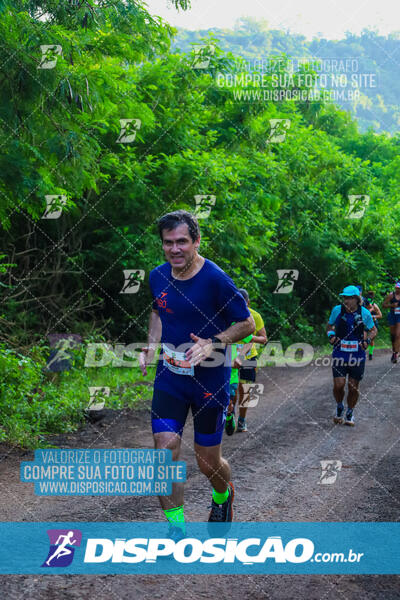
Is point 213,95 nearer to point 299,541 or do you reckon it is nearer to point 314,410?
point 314,410

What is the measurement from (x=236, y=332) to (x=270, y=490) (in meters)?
2.45

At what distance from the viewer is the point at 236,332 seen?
4.68m

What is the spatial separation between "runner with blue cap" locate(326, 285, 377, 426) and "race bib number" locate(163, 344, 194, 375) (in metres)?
5.76

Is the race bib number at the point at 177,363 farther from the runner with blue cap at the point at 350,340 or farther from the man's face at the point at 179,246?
the runner with blue cap at the point at 350,340

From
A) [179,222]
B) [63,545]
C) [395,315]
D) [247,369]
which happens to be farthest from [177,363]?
[395,315]

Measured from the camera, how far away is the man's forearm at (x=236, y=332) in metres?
4.60

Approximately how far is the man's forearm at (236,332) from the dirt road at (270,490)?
1.55 m

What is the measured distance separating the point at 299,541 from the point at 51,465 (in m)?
3.37

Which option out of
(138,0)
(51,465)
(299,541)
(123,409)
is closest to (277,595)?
(299,541)

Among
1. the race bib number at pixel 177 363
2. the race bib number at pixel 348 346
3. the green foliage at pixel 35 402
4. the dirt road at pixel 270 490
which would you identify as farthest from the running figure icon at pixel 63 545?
the race bib number at pixel 348 346

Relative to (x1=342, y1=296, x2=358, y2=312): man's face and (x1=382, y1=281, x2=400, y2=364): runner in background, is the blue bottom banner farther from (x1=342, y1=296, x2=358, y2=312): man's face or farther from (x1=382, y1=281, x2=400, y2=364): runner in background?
(x1=382, y1=281, x2=400, y2=364): runner in background

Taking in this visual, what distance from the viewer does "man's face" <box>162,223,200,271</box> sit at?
4617mm

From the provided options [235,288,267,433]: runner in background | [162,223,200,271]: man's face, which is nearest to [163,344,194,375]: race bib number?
[162,223,200,271]: man's face

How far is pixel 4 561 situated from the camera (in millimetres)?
4484
